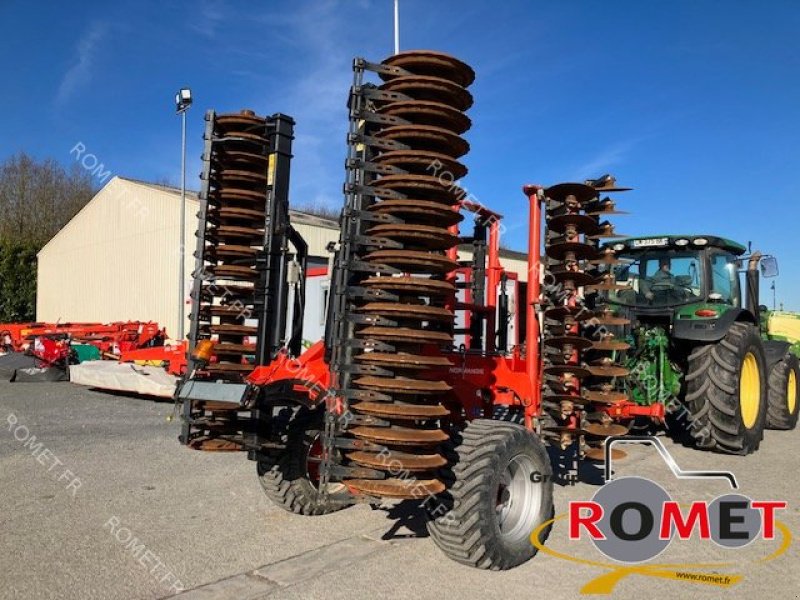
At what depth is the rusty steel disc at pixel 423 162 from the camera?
381 centimetres

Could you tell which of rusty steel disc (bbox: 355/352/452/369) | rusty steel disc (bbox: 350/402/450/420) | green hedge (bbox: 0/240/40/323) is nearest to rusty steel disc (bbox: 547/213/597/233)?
rusty steel disc (bbox: 355/352/452/369)

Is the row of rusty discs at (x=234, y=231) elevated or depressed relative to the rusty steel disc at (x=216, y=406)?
elevated

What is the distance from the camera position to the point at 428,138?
3844 millimetres

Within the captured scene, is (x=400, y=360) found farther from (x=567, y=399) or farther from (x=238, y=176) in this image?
(x=238, y=176)

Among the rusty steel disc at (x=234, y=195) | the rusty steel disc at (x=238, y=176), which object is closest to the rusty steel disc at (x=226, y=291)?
the rusty steel disc at (x=234, y=195)

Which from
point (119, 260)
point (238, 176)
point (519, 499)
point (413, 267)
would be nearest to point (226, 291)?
point (238, 176)

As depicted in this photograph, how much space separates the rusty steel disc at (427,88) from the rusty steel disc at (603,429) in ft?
8.36

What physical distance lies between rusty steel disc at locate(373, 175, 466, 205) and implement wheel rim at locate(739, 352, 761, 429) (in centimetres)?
540

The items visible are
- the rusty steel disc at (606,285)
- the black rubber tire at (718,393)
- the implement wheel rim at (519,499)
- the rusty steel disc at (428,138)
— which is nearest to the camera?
the rusty steel disc at (428,138)

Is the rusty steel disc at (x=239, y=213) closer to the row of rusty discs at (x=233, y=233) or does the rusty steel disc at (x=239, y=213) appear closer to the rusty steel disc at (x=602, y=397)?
the row of rusty discs at (x=233, y=233)

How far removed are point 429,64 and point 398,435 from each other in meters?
2.11

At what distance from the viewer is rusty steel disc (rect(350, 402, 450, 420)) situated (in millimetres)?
3551

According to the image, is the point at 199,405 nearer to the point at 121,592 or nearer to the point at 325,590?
the point at 121,592

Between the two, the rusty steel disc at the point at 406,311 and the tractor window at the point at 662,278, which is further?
the tractor window at the point at 662,278
